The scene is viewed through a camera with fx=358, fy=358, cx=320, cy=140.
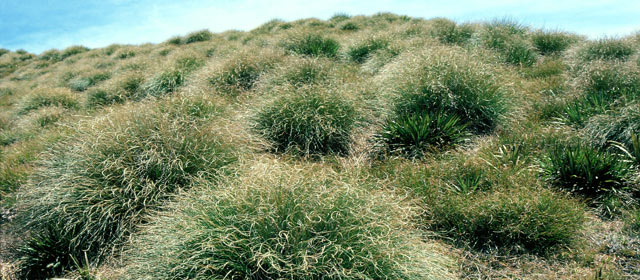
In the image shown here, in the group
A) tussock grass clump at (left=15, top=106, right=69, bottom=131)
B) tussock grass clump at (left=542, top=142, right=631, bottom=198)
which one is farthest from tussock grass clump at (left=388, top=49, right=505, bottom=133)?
tussock grass clump at (left=15, top=106, right=69, bottom=131)

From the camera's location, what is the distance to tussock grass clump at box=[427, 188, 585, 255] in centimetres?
321

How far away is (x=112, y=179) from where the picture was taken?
3.91 metres

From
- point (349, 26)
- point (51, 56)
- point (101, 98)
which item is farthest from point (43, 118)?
point (51, 56)

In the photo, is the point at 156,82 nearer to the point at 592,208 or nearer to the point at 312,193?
the point at 312,193

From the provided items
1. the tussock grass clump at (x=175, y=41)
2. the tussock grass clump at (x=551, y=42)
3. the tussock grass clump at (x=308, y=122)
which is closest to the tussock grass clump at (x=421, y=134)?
the tussock grass clump at (x=308, y=122)

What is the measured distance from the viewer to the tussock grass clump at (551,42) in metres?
9.09

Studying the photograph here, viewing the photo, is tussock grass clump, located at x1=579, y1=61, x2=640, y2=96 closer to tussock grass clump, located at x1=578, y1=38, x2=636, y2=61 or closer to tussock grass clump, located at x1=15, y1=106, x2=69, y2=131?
tussock grass clump, located at x1=578, y1=38, x2=636, y2=61

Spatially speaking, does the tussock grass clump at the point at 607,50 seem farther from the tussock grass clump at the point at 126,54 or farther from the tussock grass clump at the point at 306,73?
the tussock grass clump at the point at 126,54

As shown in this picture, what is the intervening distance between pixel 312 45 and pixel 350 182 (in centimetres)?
663

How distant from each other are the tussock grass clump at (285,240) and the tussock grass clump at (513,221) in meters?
0.51

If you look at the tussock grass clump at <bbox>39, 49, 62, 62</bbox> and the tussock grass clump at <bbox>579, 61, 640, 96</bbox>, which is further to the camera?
the tussock grass clump at <bbox>39, 49, 62, 62</bbox>

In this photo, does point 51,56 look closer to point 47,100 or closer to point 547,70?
point 47,100

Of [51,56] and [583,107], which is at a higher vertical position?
[51,56]

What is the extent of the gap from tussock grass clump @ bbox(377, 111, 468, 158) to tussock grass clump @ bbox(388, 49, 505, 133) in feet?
1.01
